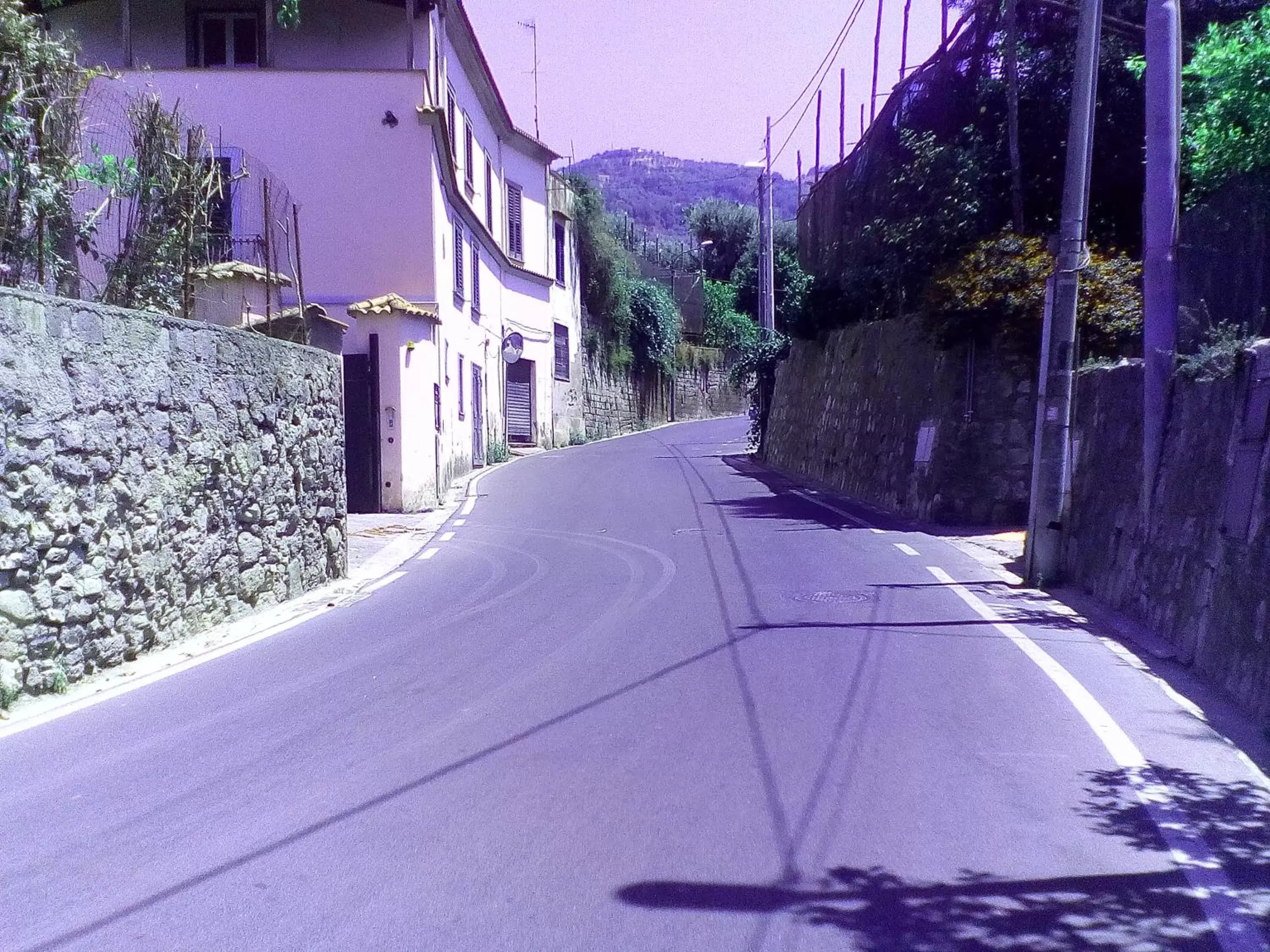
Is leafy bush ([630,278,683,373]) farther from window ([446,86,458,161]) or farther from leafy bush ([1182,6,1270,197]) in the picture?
leafy bush ([1182,6,1270,197])

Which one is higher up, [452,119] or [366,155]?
[452,119]

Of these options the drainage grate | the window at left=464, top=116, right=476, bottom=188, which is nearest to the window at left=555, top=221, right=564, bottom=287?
the window at left=464, top=116, right=476, bottom=188

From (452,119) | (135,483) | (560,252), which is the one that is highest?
(452,119)

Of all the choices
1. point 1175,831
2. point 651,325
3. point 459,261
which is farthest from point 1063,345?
point 651,325

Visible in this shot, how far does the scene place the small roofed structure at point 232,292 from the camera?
11.6 metres

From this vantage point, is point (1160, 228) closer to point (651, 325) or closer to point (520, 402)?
point (520, 402)

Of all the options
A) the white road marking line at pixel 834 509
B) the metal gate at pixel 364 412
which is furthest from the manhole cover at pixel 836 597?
the metal gate at pixel 364 412

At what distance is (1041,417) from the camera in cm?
1250

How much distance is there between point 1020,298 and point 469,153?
53.2 ft

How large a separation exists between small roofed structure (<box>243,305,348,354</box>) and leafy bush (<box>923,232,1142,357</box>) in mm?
8897

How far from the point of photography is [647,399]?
52.1 meters

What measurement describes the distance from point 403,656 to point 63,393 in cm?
286

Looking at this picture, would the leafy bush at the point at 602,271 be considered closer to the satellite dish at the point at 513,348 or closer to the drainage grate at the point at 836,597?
the satellite dish at the point at 513,348

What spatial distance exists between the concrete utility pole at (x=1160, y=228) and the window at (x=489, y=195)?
23.1m
